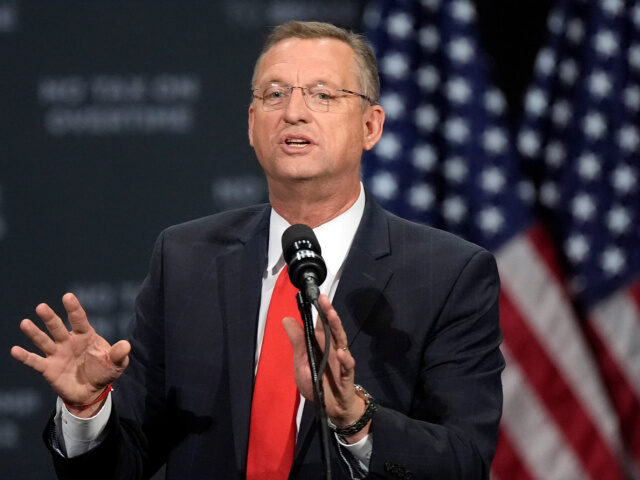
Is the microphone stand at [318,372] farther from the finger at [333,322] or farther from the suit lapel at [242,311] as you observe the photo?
the suit lapel at [242,311]

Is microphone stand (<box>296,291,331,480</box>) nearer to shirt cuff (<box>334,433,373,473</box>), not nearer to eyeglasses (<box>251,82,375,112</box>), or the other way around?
shirt cuff (<box>334,433,373,473</box>)

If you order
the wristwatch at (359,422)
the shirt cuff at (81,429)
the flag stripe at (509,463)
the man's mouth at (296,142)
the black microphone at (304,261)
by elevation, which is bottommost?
the flag stripe at (509,463)

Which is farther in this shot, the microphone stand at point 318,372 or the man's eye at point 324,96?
the man's eye at point 324,96

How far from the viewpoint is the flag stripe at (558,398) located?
3807 millimetres

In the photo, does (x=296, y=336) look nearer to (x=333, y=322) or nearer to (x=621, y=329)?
(x=333, y=322)

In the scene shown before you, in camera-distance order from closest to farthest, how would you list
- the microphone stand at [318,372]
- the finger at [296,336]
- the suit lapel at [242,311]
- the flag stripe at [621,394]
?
the microphone stand at [318,372]
the finger at [296,336]
the suit lapel at [242,311]
the flag stripe at [621,394]

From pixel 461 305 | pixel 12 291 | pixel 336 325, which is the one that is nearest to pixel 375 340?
pixel 461 305

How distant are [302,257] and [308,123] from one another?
2.06ft

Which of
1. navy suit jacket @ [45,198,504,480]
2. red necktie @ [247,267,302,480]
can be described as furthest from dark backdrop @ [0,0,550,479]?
red necktie @ [247,267,302,480]

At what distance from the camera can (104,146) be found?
3.80 metres

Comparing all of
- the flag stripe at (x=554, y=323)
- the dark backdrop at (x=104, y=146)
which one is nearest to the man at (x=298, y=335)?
the dark backdrop at (x=104, y=146)

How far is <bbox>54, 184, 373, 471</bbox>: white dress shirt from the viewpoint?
6.03ft

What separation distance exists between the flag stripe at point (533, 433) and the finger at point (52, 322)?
240 cm

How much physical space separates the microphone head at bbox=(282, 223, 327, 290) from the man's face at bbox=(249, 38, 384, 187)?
50 cm
